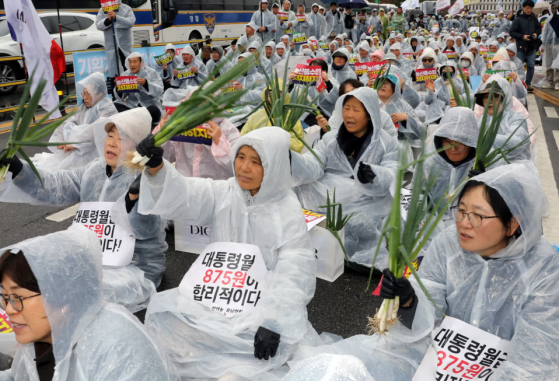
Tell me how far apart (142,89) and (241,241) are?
5.68 meters

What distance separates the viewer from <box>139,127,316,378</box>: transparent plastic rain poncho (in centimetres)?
253

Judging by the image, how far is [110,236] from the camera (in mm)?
3318

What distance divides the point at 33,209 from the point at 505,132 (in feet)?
15.8

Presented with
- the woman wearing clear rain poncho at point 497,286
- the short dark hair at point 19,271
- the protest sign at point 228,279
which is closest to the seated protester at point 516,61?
the woman wearing clear rain poncho at point 497,286

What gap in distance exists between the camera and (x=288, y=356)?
253 cm

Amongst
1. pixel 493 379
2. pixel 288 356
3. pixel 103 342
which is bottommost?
pixel 288 356

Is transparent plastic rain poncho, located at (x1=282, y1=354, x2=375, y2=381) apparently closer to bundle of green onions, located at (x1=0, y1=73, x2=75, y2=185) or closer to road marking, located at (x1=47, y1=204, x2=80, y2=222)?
bundle of green onions, located at (x1=0, y1=73, x2=75, y2=185)

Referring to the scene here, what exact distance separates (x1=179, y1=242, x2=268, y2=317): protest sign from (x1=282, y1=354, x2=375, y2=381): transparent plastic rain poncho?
1.44 m

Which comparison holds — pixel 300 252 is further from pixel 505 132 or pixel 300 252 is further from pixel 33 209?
pixel 33 209

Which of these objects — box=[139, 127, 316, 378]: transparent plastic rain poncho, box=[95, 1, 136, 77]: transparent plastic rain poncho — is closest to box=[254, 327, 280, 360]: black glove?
box=[139, 127, 316, 378]: transparent plastic rain poncho

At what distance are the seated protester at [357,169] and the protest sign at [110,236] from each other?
1.46m

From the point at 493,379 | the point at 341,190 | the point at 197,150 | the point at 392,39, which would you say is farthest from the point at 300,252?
the point at 392,39

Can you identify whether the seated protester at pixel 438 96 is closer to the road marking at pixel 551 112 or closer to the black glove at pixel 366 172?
the road marking at pixel 551 112

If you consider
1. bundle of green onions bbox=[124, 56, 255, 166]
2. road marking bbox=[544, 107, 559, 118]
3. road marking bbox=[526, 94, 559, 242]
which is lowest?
road marking bbox=[544, 107, 559, 118]
